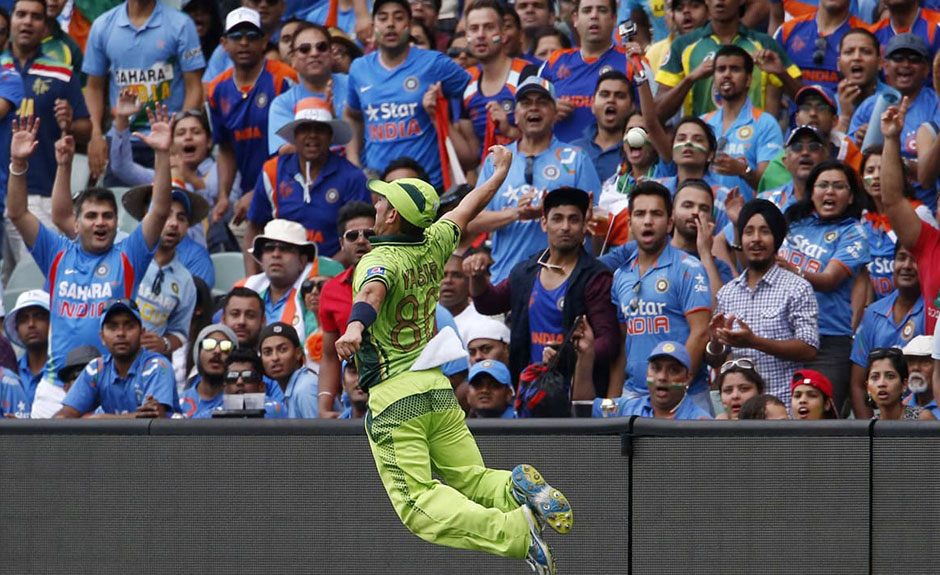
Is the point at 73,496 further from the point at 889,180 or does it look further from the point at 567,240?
the point at 889,180

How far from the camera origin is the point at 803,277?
32.8 feet

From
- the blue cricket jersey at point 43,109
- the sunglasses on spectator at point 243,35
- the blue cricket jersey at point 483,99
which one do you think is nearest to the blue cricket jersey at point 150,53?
the blue cricket jersey at point 43,109

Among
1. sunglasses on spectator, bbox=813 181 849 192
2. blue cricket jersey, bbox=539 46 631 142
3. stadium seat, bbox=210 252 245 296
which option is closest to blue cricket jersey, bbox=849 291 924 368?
sunglasses on spectator, bbox=813 181 849 192

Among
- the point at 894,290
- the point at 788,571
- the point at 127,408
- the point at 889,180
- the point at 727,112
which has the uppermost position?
the point at 727,112

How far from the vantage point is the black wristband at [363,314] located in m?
7.14

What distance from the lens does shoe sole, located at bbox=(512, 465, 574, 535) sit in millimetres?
7430

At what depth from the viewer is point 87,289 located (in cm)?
1148

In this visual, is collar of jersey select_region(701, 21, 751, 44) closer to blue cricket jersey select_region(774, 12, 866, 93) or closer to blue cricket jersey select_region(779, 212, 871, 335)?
blue cricket jersey select_region(774, 12, 866, 93)

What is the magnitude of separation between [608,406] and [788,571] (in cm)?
199

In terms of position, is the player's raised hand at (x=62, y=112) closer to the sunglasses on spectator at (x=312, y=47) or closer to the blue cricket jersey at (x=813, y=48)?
the sunglasses on spectator at (x=312, y=47)

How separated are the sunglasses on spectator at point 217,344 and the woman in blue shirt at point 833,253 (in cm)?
368

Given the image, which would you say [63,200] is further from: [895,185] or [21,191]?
[895,185]

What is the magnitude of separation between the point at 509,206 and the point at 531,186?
0.23 m

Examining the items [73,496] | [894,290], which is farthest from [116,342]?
[894,290]
